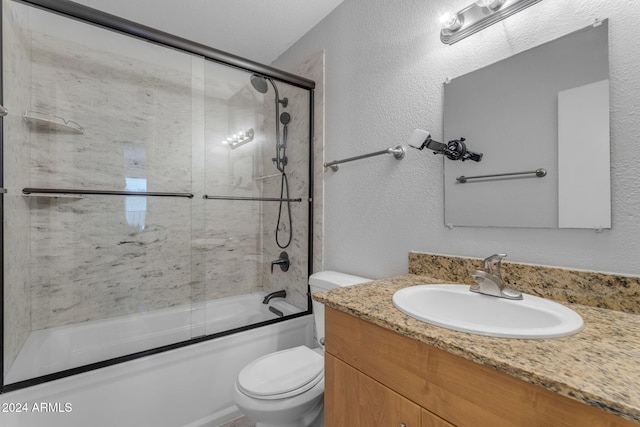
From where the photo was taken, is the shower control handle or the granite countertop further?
the shower control handle

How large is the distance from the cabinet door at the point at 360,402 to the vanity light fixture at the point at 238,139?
1.88 meters

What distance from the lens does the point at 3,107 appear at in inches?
48.9

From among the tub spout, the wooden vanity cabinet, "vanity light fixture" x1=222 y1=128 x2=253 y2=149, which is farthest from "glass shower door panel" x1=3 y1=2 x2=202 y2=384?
the wooden vanity cabinet

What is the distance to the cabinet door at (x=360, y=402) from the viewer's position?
0.76 m

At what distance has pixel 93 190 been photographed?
74.5 inches

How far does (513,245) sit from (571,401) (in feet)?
2.20

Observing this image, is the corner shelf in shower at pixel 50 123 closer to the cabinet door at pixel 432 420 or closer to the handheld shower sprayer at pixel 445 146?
the handheld shower sprayer at pixel 445 146

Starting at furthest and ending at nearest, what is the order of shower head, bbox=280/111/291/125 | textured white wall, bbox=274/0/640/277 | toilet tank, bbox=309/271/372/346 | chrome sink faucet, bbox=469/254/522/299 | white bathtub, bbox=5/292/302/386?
shower head, bbox=280/111/291/125 → toilet tank, bbox=309/271/372/346 → white bathtub, bbox=5/292/302/386 → chrome sink faucet, bbox=469/254/522/299 → textured white wall, bbox=274/0/640/277

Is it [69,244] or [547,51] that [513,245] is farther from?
[69,244]

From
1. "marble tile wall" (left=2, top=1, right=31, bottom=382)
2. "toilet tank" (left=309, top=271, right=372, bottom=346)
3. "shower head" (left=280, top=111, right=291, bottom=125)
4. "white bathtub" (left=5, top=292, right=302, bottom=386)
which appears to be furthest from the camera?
"shower head" (left=280, top=111, right=291, bottom=125)

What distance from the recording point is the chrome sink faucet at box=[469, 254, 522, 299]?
95 centimetres

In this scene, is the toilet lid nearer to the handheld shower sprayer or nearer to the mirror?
the mirror

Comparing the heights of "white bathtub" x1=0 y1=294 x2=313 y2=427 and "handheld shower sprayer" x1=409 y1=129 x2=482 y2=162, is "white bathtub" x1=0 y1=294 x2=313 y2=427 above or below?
below

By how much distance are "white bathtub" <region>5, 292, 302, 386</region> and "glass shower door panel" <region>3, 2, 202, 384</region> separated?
0.03 feet
